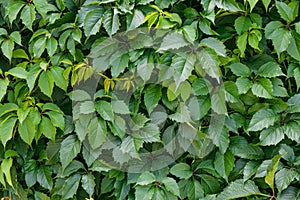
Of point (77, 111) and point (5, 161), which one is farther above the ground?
point (77, 111)

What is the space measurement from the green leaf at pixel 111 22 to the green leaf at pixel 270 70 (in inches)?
24.6

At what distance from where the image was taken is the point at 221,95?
6.06 ft

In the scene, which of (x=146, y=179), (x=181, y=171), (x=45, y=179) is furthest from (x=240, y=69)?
(x=45, y=179)

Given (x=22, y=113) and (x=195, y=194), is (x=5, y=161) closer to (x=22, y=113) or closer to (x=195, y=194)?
(x=22, y=113)

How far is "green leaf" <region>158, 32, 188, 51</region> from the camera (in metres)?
1.76

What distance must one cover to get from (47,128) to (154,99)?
0.47 metres

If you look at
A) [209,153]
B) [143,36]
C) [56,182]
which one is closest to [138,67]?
[143,36]

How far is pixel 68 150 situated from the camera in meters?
1.92

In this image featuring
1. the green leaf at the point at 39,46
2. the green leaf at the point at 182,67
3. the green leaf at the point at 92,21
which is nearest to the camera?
the green leaf at the point at 182,67

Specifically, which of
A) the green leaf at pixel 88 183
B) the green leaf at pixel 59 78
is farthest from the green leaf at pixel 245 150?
the green leaf at pixel 59 78

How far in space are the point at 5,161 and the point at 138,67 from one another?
0.72m

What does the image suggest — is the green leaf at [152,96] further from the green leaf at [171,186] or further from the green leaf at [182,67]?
the green leaf at [171,186]

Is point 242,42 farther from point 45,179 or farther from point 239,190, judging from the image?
point 45,179

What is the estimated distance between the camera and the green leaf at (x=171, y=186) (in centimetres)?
185
